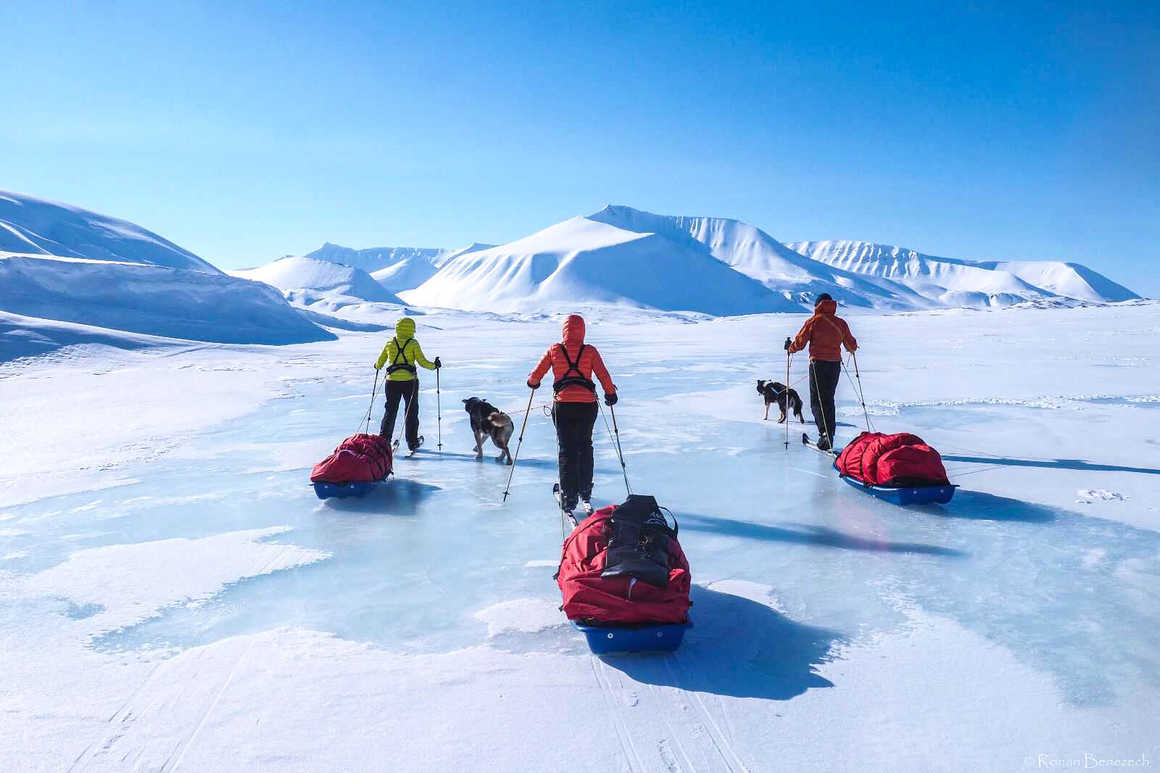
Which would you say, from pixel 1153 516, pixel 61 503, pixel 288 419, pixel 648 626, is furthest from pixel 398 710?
pixel 288 419

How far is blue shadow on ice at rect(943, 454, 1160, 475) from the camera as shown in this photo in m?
7.84

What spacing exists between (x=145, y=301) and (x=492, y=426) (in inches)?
1970

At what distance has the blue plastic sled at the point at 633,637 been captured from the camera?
12.2 ft

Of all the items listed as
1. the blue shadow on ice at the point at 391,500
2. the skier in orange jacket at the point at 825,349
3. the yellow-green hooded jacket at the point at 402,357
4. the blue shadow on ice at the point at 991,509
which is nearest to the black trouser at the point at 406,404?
the yellow-green hooded jacket at the point at 402,357

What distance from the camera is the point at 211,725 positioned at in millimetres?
3221

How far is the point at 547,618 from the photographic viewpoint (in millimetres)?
4348

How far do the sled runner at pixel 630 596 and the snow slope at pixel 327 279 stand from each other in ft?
509

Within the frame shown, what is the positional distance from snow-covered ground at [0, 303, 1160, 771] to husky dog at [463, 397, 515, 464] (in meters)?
0.55

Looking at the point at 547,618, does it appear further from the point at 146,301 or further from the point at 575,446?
the point at 146,301

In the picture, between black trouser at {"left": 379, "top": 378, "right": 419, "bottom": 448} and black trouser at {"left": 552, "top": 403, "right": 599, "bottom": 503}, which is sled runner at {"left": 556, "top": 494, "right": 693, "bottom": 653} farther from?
black trouser at {"left": 379, "top": 378, "right": 419, "bottom": 448}

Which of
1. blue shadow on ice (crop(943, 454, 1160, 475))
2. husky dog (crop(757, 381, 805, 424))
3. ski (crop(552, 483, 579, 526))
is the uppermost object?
husky dog (crop(757, 381, 805, 424))

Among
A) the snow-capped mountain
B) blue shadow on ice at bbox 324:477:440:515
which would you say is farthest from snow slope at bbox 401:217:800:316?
blue shadow on ice at bbox 324:477:440:515

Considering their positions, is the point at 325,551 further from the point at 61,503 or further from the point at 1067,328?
the point at 1067,328

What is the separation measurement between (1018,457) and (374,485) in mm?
8249
